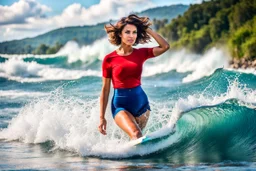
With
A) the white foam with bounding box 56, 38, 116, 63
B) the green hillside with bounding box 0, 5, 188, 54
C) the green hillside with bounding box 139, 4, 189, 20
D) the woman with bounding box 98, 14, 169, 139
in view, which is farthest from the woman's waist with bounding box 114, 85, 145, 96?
the green hillside with bounding box 139, 4, 189, 20

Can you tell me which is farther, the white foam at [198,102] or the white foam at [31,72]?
the white foam at [31,72]

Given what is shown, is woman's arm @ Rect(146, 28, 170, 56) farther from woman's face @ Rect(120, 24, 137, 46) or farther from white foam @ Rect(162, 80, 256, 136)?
white foam @ Rect(162, 80, 256, 136)

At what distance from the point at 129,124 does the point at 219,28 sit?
246 feet

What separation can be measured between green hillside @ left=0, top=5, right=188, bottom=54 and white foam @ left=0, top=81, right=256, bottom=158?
318 ft

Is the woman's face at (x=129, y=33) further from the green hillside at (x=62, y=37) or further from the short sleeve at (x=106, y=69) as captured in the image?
the green hillside at (x=62, y=37)

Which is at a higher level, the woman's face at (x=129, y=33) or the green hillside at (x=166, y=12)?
the green hillside at (x=166, y=12)

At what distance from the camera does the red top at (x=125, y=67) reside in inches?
277

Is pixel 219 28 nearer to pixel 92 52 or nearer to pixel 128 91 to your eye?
pixel 92 52

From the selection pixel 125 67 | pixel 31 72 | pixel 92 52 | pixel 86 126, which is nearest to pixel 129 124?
pixel 125 67

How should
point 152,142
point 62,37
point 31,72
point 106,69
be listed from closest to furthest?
point 106,69 < point 152,142 < point 31,72 < point 62,37

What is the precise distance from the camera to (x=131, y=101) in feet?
23.8

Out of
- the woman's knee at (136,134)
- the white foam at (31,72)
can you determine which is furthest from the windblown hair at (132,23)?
the white foam at (31,72)

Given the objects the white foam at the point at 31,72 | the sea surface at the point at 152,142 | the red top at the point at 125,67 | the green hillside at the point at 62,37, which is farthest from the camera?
the green hillside at the point at 62,37

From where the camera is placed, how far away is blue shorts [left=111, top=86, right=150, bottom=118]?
7227 millimetres
